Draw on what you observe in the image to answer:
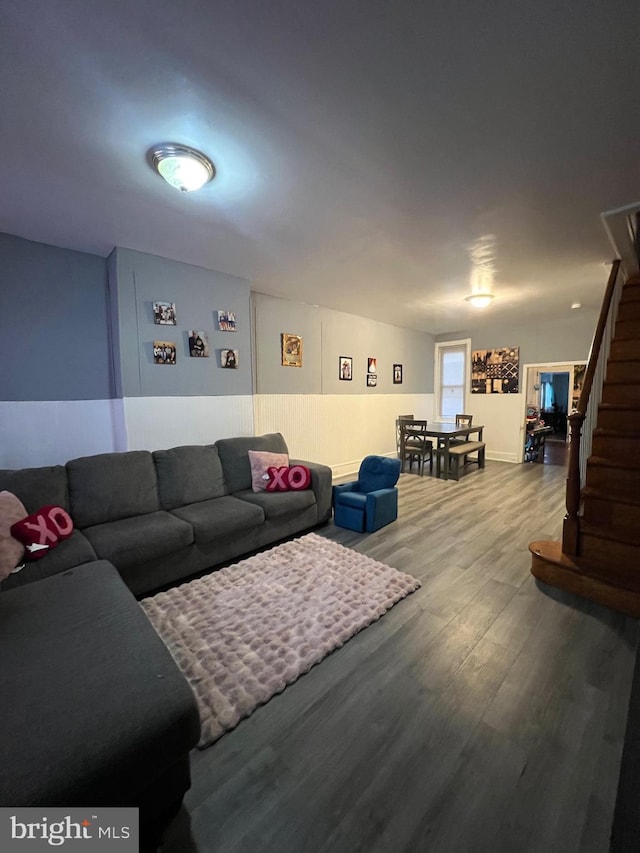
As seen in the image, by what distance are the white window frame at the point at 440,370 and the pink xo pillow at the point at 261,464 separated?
5245 millimetres

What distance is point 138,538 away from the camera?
227 cm

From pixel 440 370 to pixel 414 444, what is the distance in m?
2.41

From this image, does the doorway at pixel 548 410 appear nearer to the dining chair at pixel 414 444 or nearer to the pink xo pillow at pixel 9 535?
the dining chair at pixel 414 444

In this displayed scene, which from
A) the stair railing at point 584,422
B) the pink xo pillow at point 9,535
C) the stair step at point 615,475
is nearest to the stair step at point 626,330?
the stair railing at point 584,422

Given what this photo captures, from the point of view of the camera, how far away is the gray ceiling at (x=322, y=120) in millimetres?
1157

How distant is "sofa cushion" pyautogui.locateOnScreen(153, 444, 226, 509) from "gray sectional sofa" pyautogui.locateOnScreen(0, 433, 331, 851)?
0.02 meters

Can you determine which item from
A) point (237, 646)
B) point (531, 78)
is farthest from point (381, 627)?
point (531, 78)

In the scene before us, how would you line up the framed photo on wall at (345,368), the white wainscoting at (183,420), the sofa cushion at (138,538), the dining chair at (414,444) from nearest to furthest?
the sofa cushion at (138,538) < the white wainscoting at (183,420) < the framed photo on wall at (345,368) < the dining chair at (414,444)

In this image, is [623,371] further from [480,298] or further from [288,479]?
[288,479]

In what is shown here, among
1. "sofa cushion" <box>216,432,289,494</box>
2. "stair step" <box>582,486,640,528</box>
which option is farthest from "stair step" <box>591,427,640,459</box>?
"sofa cushion" <box>216,432,289,494</box>

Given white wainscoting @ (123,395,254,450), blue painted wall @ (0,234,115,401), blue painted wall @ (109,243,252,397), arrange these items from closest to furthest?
blue painted wall @ (0,234,115,401), blue painted wall @ (109,243,252,397), white wainscoting @ (123,395,254,450)

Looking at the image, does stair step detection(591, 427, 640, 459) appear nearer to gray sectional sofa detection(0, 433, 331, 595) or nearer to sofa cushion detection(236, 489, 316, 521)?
gray sectional sofa detection(0, 433, 331, 595)

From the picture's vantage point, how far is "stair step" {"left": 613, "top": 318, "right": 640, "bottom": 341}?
3.30 metres

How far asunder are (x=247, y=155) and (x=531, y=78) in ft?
4.27
